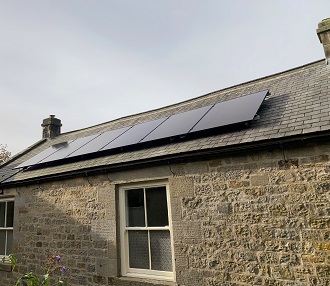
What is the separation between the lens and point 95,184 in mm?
5742

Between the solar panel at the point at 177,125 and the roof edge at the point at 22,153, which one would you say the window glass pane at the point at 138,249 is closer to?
the solar panel at the point at 177,125

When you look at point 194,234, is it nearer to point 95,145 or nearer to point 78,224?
point 78,224

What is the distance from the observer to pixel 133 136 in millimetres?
6328

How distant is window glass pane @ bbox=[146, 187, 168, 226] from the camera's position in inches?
193

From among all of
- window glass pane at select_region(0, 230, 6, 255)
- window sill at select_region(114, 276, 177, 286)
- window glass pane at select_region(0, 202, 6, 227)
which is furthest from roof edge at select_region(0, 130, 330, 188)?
window glass pane at select_region(0, 230, 6, 255)

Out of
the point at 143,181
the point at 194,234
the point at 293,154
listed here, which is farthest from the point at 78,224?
the point at 293,154

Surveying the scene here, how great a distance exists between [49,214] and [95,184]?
5.43ft

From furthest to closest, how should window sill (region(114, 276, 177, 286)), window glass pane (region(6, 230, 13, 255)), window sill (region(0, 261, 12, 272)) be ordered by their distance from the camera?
1. window glass pane (region(6, 230, 13, 255))
2. window sill (region(0, 261, 12, 272))
3. window sill (region(114, 276, 177, 286))

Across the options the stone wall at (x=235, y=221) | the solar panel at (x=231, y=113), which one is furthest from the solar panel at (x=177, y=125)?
the stone wall at (x=235, y=221)

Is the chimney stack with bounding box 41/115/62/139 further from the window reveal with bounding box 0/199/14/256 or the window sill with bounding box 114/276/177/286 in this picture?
the window sill with bounding box 114/276/177/286

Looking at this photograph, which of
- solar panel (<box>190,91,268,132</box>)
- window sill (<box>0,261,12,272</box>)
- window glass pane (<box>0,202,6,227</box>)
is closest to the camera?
solar panel (<box>190,91,268,132</box>)

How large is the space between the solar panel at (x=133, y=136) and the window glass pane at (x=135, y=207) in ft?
3.67

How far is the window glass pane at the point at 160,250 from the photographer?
471 cm

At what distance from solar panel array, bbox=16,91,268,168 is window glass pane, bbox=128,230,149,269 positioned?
1871 mm
